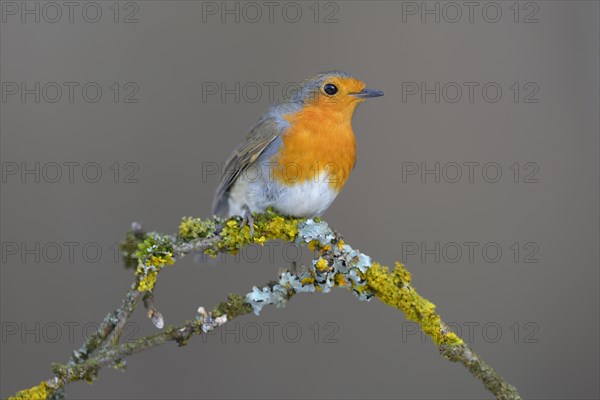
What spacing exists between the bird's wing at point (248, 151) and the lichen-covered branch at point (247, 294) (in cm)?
77

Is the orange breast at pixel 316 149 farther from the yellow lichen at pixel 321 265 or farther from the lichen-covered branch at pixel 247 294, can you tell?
the yellow lichen at pixel 321 265

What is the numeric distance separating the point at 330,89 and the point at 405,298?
1521 millimetres

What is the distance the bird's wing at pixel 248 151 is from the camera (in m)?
3.53

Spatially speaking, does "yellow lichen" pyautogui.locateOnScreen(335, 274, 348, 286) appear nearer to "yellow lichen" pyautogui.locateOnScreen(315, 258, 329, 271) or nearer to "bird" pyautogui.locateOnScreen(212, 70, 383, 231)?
"yellow lichen" pyautogui.locateOnScreen(315, 258, 329, 271)

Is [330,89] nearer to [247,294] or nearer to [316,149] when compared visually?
[316,149]

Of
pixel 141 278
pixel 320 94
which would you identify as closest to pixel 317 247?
pixel 141 278

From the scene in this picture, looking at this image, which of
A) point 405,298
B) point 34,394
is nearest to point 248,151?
point 405,298

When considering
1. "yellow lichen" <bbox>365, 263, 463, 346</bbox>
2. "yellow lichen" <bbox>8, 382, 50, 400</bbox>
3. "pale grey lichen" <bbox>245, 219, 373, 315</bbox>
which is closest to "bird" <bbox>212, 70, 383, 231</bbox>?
"pale grey lichen" <bbox>245, 219, 373, 315</bbox>

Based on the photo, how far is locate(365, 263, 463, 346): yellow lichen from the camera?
7.39 ft

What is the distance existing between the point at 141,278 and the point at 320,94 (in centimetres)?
168

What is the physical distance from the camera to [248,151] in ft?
11.7

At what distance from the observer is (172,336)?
2135 millimetres

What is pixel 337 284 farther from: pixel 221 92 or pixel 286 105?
pixel 221 92

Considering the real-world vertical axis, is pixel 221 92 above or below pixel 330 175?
above
